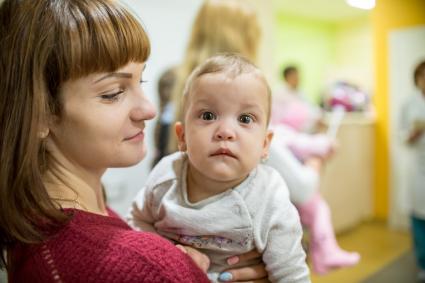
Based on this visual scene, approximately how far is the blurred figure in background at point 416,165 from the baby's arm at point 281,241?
847 mm

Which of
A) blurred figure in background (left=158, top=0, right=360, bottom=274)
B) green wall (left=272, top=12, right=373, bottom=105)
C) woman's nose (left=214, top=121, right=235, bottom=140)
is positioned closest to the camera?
woman's nose (left=214, top=121, right=235, bottom=140)

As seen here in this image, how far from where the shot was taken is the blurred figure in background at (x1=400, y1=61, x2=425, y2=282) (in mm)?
1295

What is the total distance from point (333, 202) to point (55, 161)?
2.73 metres

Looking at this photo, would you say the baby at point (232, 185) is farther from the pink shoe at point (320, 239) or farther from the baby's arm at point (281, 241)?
the pink shoe at point (320, 239)

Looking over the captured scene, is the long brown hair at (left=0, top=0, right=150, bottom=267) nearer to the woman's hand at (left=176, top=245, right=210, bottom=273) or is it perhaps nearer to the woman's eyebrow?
the woman's eyebrow

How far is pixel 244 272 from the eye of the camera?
663 millimetres

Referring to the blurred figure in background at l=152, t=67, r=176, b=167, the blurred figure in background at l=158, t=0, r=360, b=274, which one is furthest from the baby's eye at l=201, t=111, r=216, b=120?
the blurred figure in background at l=152, t=67, r=176, b=167

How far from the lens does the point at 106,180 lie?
133cm

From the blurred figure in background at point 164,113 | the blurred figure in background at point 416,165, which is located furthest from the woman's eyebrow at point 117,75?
the blurred figure in background at point 416,165

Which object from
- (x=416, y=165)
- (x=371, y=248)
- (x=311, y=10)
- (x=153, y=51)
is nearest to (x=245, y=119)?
(x=153, y=51)

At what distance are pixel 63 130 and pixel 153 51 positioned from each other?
100 cm

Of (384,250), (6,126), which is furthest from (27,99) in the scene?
(384,250)

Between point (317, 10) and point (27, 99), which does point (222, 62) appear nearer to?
point (27, 99)

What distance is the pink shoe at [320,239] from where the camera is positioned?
1328 mm
